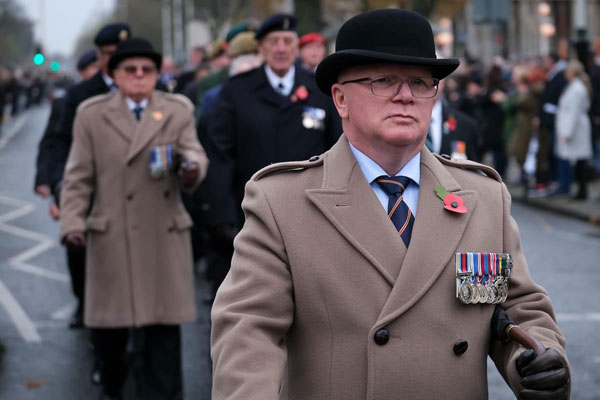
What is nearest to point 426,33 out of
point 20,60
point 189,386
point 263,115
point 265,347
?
point 265,347

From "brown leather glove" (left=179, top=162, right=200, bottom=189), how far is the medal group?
11.8ft

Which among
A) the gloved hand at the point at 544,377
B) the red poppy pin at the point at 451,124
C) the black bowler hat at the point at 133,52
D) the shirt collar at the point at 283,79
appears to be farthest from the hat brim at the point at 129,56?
the gloved hand at the point at 544,377

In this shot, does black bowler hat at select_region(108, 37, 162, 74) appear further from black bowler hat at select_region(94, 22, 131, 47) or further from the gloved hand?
the gloved hand

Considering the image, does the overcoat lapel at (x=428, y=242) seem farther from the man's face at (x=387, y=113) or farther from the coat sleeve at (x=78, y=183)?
the coat sleeve at (x=78, y=183)

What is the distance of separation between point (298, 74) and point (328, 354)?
4045 mm

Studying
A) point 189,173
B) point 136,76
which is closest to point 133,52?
point 136,76

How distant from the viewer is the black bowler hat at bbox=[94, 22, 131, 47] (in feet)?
24.7

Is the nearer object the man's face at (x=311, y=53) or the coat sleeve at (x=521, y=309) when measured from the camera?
the coat sleeve at (x=521, y=309)

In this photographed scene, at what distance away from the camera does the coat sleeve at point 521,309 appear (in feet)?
10.2

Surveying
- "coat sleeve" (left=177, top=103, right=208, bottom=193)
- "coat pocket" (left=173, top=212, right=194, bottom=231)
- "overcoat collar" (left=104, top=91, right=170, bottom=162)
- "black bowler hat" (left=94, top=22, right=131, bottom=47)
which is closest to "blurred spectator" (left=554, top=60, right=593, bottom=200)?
"black bowler hat" (left=94, top=22, right=131, bottom=47)

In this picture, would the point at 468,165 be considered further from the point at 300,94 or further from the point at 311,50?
the point at 311,50

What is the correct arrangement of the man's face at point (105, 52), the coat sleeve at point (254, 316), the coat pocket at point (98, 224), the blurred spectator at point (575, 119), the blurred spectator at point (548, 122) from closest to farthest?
the coat sleeve at point (254, 316), the coat pocket at point (98, 224), the man's face at point (105, 52), the blurred spectator at point (575, 119), the blurred spectator at point (548, 122)

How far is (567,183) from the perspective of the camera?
1730 centimetres

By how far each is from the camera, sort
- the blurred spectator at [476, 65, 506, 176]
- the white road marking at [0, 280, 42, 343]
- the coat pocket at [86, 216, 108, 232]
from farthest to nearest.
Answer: the blurred spectator at [476, 65, 506, 176]
the white road marking at [0, 280, 42, 343]
the coat pocket at [86, 216, 108, 232]
